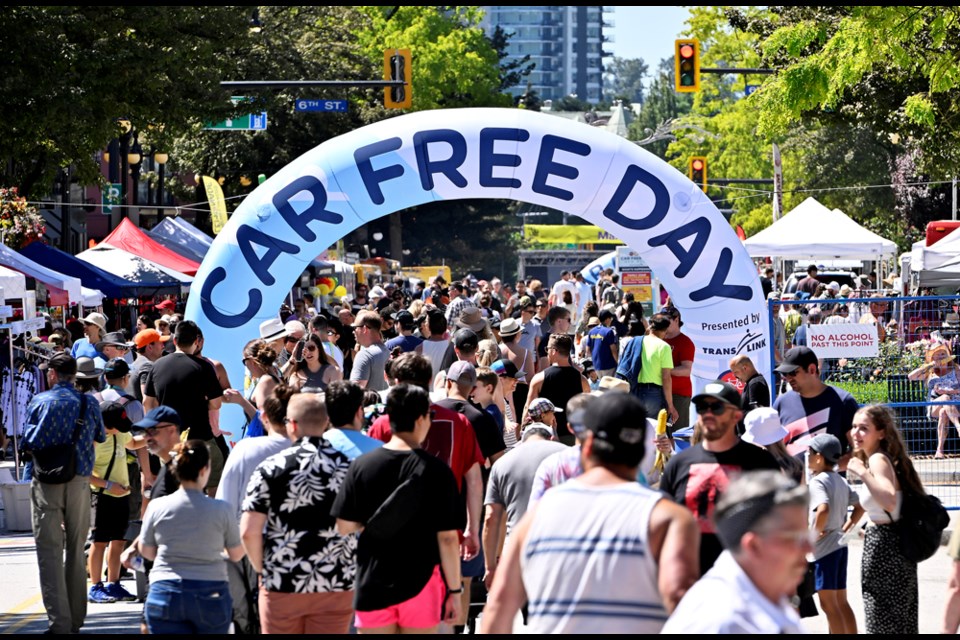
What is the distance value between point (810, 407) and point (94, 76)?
12.8 metres

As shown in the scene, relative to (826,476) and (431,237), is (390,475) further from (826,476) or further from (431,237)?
(431,237)

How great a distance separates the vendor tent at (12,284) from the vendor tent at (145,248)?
869 centimetres

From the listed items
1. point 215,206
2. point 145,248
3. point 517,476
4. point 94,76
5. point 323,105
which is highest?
point 323,105

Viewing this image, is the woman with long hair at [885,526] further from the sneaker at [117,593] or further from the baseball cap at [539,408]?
the sneaker at [117,593]

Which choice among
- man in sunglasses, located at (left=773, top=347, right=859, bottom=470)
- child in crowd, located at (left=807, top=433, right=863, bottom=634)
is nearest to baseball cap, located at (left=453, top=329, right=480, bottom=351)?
man in sunglasses, located at (left=773, top=347, right=859, bottom=470)

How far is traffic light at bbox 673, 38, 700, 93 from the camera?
75.9ft

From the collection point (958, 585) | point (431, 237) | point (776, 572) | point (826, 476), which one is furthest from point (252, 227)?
point (431, 237)

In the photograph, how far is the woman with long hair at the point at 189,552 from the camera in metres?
6.27

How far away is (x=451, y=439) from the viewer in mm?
7738

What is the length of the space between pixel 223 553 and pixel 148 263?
742 inches

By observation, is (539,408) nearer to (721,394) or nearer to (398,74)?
(721,394)

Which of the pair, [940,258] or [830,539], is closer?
[830,539]

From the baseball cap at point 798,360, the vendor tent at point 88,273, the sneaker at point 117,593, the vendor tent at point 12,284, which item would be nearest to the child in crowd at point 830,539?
the baseball cap at point 798,360

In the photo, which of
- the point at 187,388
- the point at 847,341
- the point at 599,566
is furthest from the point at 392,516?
the point at 847,341
